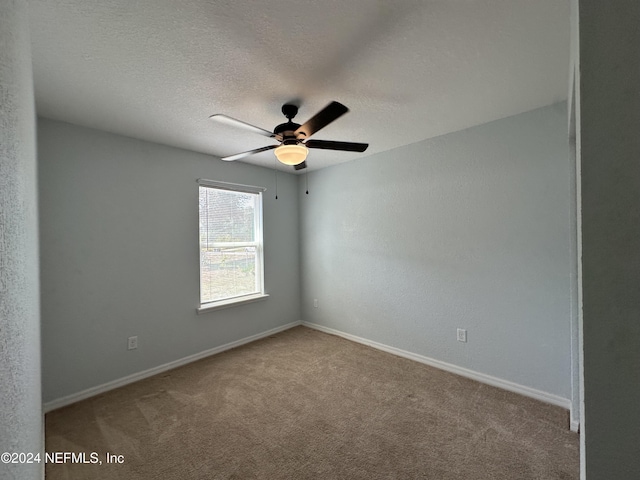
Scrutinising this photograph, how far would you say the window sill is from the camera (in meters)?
3.25

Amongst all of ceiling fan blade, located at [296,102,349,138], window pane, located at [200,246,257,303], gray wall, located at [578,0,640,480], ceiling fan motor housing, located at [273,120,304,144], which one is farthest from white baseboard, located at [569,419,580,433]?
window pane, located at [200,246,257,303]

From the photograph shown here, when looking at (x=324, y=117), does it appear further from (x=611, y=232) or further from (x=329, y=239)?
(x=329, y=239)

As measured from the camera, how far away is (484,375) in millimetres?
2631

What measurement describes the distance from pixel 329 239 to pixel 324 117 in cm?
240

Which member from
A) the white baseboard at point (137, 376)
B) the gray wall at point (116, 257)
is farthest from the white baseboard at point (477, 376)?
the gray wall at point (116, 257)

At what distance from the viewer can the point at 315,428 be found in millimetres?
2014

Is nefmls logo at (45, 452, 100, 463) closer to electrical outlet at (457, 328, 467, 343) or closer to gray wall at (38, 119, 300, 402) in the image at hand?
gray wall at (38, 119, 300, 402)

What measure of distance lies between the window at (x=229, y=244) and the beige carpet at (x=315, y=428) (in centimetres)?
99

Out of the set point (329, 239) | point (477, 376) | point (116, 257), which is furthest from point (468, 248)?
point (116, 257)

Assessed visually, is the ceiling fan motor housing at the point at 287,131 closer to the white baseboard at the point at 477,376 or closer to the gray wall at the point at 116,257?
the gray wall at the point at 116,257

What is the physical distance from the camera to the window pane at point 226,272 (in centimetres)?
337

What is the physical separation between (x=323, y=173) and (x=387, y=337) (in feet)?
7.89

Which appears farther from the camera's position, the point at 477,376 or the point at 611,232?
the point at 477,376

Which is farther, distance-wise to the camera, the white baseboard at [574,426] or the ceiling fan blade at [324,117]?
the white baseboard at [574,426]
